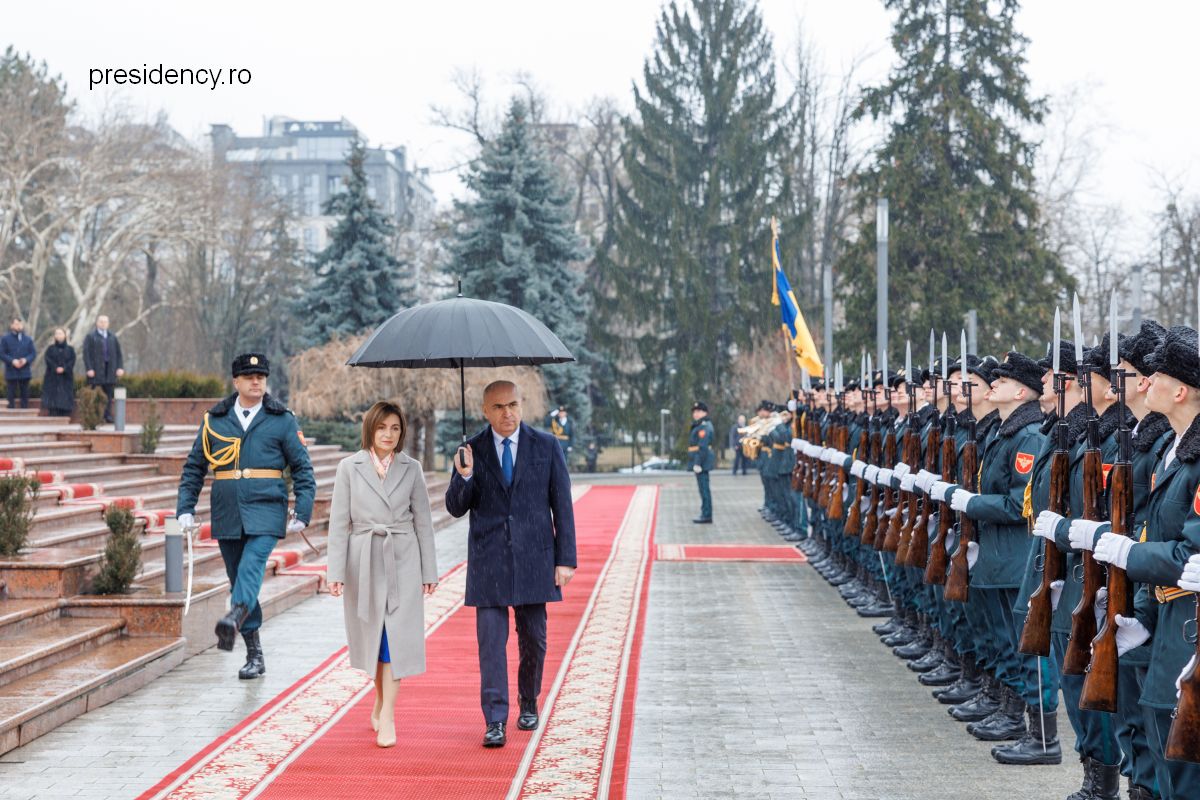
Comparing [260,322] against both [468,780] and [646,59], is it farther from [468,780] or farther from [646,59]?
[468,780]

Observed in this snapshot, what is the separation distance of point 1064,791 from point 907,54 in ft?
114

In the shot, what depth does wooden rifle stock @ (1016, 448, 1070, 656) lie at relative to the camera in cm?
598

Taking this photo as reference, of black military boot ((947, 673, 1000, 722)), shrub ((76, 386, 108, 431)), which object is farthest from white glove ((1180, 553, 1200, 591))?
shrub ((76, 386, 108, 431))

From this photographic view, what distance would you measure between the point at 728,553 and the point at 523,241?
25.6 metres

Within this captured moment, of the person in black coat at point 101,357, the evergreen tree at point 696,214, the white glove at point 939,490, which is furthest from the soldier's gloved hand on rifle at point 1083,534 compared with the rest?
the evergreen tree at point 696,214

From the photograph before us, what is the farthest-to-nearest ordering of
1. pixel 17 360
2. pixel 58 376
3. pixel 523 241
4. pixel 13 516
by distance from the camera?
1. pixel 523 241
2. pixel 17 360
3. pixel 58 376
4. pixel 13 516

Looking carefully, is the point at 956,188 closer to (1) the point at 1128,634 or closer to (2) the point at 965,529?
(2) the point at 965,529

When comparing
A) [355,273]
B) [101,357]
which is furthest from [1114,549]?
[355,273]

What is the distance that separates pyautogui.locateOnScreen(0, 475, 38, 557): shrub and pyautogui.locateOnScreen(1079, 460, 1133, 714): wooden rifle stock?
755 cm

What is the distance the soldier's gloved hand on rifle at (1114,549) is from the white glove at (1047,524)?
746 millimetres

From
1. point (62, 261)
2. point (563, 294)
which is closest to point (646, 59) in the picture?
point (563, 294)

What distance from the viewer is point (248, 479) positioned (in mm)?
9109

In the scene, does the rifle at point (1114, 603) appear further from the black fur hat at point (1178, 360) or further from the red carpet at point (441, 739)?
the red carpet at point (441, 739)

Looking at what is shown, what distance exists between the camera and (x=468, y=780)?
21.7ft
